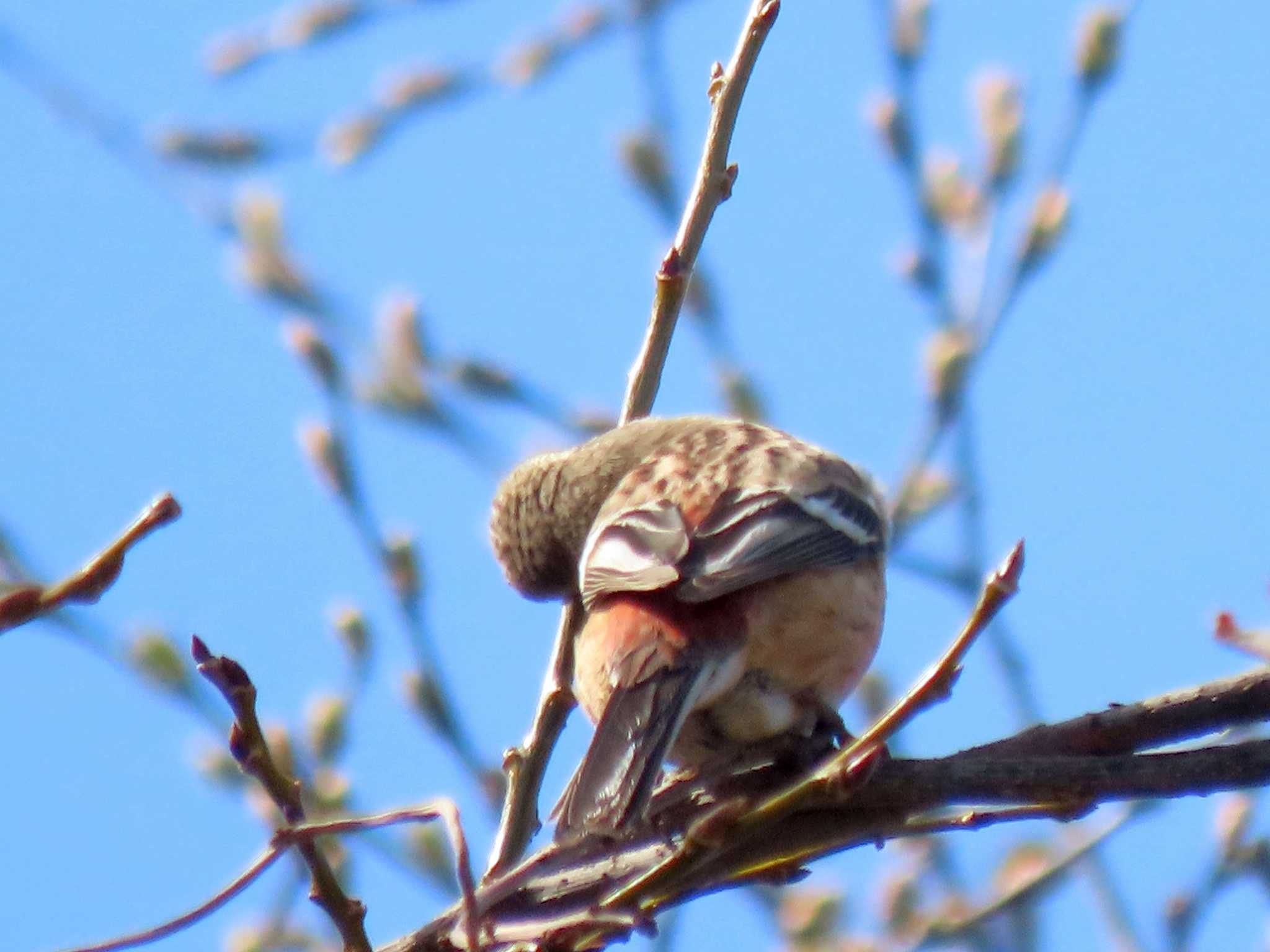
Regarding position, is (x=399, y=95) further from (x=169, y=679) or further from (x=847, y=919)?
(x=847, y=919)

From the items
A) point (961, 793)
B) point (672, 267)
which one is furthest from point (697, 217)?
point (961, 793)

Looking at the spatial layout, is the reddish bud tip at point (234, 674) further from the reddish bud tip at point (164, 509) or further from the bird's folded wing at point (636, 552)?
the bird's folded wing at point (636, 552)

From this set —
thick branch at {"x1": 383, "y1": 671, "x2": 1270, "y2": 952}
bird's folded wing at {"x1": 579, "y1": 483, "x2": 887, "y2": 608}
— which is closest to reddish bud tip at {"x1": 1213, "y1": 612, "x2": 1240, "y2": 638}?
thick branch at {"x1": 383, "y1": 671, "x2": 1270, "y2": 952}

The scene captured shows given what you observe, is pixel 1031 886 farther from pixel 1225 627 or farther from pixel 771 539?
pixel 1225 627

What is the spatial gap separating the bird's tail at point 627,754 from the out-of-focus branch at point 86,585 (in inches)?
48.2

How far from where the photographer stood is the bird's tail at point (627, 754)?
3.05 metres

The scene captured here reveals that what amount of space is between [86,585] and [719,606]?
244 centimetres

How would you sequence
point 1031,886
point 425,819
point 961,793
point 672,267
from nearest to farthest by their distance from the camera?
point 425,819 → point 961,793 → point 672,267 → point 1031,886

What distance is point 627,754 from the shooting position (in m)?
3.36

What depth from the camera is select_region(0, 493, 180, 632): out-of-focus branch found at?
178 cm

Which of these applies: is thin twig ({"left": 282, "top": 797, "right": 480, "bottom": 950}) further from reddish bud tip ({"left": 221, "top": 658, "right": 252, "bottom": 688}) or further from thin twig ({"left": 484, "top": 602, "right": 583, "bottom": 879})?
thin twig ({"left": 484, "top": 602, "right": 583, "bottom": 879})

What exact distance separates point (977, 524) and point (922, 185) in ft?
3.66

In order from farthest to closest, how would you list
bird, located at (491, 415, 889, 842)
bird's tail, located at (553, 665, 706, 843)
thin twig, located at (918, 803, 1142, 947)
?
thin twig, located at (918, 803, 1142, 947) < bird, located at (491, 415, 889, 842) < bird's tail, located at (553, 665, 706, 843)

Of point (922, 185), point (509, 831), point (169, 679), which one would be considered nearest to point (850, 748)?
point (509, 831)
